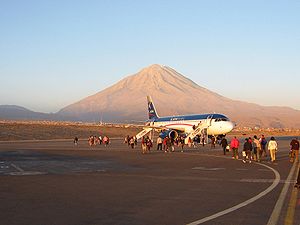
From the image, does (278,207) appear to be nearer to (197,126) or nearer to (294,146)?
(294,146)

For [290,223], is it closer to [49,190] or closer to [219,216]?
[219,216]

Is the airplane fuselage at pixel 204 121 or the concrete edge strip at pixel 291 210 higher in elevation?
the airplane fuselage at pixel 204 121

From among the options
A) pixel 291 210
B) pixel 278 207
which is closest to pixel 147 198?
pixel 278 207

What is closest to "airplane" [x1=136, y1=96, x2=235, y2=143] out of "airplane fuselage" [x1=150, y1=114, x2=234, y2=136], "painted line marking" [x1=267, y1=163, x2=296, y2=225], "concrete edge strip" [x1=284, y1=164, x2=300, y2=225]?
"airplane fuselage" [x1=150, y1=114, x2=234, y2=136]

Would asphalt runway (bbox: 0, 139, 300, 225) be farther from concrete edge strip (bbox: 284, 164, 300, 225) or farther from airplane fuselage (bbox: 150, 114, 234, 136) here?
airplane fuselage (bbox: 150, 114, 234, 136)

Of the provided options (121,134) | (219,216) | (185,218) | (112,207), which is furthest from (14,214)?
(121,134)

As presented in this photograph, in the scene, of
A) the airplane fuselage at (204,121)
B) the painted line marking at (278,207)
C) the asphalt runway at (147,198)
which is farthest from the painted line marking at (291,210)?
the airplane fuselage at (204,121)

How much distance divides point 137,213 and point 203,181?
7.13 metres

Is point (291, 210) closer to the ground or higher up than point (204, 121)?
closer to the ground

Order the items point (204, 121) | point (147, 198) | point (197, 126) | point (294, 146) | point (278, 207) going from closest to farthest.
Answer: point (278, 207)
point (147, 198)
point (294, 146)
point (204, 121)
point (197, 126)

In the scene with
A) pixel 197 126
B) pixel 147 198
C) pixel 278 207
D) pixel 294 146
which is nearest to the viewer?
pixel 278 207

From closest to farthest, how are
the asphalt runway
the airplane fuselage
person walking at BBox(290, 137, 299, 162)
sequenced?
the asphalt runway
person walking at BBox(290, 137, 299, 162)
the airplane fuselage

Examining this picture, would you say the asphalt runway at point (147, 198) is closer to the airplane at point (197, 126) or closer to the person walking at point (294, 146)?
the person walking at point (294, 146)

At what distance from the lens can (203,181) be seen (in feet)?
57.0
